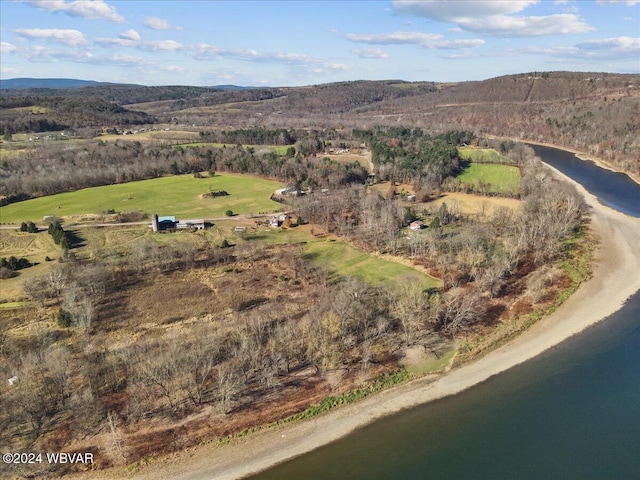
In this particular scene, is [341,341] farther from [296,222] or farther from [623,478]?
[296,222]

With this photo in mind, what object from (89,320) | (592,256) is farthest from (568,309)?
(89,320)

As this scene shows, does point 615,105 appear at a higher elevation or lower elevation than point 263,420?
higher

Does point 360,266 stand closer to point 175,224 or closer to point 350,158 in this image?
point 175,224

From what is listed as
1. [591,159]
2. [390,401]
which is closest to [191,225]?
[390,401]

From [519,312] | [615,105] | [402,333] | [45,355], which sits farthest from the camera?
[615,105]

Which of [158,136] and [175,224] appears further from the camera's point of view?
[158,136]

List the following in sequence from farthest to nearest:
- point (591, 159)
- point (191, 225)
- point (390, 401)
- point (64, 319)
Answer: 1. point (591, 159)
2. point (191, 225)
3. point (64, 319)
4. point (390, 401)

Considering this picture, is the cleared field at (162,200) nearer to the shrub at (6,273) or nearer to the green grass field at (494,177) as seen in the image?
the shrub at (6,273)
